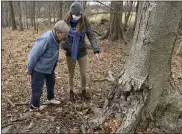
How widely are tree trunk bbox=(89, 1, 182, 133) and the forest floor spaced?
23.6 inches

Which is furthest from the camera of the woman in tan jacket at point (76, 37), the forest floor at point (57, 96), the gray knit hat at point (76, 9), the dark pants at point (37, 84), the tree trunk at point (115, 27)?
the tree trunk at point (115, 27)

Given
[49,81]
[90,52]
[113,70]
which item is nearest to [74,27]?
[49,81]

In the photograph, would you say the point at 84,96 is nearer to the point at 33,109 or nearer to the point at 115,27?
the point at 33,109

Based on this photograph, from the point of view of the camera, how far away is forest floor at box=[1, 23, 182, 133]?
4312 mm

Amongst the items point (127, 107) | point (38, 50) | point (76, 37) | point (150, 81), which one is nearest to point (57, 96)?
point (76, 37)

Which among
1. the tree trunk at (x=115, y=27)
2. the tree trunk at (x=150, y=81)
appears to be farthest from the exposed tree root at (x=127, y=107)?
the tree trunk at (x=115, y=27)

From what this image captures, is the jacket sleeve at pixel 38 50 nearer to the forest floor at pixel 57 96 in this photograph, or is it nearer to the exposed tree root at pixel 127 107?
the forest floor at pixel 57 96

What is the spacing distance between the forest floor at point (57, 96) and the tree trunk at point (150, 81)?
60 centimetres

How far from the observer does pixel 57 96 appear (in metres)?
5.92

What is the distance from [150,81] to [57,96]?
2.40 meters

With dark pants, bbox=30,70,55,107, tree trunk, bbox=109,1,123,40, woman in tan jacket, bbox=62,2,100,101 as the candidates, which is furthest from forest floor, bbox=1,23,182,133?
tree trunk, bbox=109,1,123,40

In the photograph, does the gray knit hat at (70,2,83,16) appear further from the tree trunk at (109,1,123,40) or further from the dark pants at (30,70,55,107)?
the tree trunk at (109,1,123,40)

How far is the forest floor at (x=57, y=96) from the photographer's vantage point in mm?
4312

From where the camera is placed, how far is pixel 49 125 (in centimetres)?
428
